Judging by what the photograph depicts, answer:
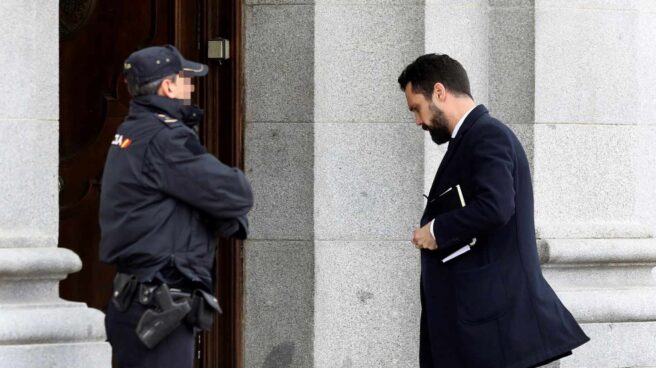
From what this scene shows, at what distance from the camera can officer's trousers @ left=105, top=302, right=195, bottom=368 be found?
19.4ft

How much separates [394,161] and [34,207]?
6.99ft

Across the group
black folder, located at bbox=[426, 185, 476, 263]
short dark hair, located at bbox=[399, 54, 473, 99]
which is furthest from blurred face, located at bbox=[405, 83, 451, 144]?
black folder, located at bbox=[426, 185, 476, 263]

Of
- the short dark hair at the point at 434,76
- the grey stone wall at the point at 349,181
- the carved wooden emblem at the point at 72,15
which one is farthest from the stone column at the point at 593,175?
the carved wooden emblem at the point at 72,15

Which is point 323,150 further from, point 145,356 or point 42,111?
point 145,356

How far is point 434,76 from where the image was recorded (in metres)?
6.87

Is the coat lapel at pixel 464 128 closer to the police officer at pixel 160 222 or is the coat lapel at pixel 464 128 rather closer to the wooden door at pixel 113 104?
the police officer at pixel 160 222

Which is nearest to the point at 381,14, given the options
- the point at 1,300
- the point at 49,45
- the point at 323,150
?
the point at 323,150

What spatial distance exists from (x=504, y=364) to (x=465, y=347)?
17 centimetres

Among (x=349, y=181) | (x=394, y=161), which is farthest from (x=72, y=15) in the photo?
(x=394, y=161)

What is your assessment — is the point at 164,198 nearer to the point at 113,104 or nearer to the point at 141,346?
the point at 141,346

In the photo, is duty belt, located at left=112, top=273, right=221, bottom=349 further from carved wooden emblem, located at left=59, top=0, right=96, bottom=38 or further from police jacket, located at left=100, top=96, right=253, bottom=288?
carved wooden emblem, located at left=59, top=0, right=96, bottom=38

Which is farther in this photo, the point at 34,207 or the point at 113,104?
the point at 113,104

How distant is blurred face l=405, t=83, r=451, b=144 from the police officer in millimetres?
1137

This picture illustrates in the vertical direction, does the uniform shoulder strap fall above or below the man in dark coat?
above
